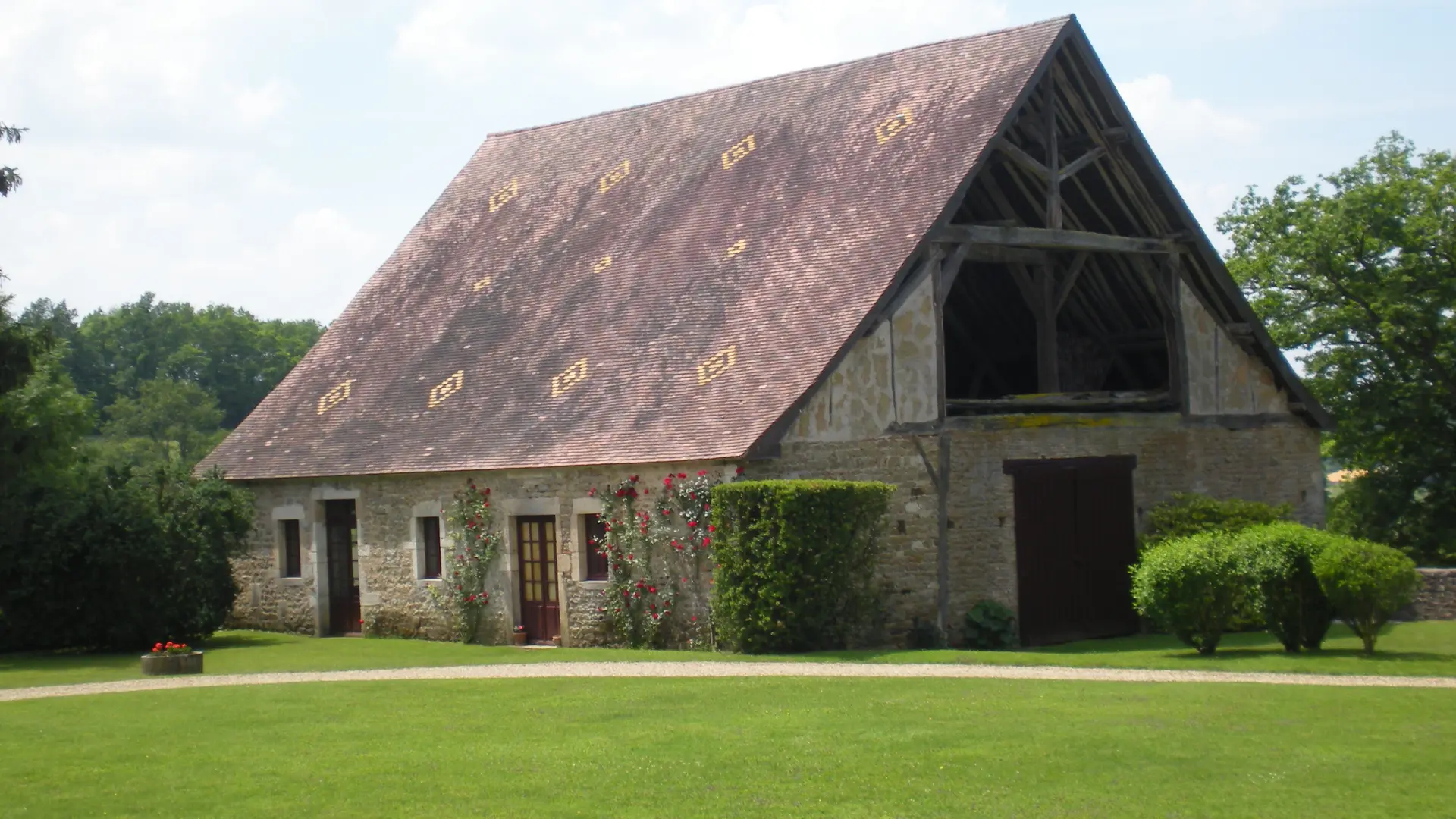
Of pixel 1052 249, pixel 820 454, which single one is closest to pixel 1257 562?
pixel 820 454

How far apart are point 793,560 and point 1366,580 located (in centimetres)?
566

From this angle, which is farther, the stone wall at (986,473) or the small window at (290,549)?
the small window at (290,549)

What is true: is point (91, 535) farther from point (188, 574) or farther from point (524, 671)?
point (524, 671)

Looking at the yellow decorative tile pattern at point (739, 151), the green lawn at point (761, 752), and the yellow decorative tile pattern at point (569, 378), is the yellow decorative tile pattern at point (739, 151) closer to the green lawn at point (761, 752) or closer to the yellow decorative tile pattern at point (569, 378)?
the yellow decorative tile pattern at point (569, 378)

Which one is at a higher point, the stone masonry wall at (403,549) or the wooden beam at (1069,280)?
the wooden beam at (1069,280)

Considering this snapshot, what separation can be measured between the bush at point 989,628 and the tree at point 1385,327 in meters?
12.7

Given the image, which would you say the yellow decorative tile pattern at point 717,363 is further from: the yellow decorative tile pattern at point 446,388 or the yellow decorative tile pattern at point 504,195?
the yellow decorative tile pattern at point 504,195

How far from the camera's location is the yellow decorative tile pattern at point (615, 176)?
2556 centimetres

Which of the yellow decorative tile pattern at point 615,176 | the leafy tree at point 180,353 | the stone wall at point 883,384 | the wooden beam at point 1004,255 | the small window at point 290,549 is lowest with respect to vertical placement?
the small window at point 290,549

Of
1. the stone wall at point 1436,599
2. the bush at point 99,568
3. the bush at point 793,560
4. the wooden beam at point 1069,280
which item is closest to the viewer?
the bush at point 793,560

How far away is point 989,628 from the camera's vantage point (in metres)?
19.2

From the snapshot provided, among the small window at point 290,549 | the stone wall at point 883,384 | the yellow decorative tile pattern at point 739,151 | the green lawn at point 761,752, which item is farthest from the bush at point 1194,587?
the small window at point 290,549

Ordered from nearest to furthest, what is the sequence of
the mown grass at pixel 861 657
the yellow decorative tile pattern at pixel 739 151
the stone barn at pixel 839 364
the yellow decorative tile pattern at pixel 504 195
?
1. the mown grass at pixel 861 657
2. the stone barn at pixel 839 364
3. the yellow decorative tile pattern at pixel 739 151
4. the yellow decorative tile pattern at pixel 504 195

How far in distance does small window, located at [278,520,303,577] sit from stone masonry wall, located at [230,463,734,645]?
0.37 ft
